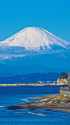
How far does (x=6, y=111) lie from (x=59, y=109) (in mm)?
9354

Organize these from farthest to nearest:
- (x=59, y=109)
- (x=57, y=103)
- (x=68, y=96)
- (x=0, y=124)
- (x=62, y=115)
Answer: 1. (x=68, y=96)
2. (x=57, y=103)
3. (x=59, y=109)
4. (x=62, y=115)
5. (x=0, y=124)

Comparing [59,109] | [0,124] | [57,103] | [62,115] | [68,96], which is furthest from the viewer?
[68,96]

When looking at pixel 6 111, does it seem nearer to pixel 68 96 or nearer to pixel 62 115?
pixel 62 115

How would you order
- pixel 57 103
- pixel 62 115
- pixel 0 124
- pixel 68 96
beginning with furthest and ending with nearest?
pixel 68 96 → pixel 57 103 → pixel 62 115 → pixel 0 124

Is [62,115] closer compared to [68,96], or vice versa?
[62,115]

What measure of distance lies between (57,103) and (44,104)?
2.70 m

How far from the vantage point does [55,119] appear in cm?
7956

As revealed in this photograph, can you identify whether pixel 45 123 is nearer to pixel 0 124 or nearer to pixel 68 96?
pixel 0 124

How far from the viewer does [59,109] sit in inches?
3600

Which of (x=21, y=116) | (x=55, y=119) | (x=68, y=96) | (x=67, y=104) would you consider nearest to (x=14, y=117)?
(x=21, y=116)

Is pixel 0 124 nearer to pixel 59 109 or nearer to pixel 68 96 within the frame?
pixel 59 109

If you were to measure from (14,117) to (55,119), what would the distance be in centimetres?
735

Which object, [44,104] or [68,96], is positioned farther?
[68,96]

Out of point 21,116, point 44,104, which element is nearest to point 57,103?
point 44,104
